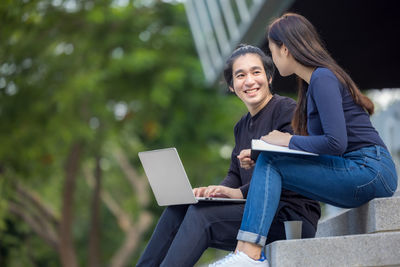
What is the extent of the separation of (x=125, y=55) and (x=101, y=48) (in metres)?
0.49

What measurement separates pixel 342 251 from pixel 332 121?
641mm

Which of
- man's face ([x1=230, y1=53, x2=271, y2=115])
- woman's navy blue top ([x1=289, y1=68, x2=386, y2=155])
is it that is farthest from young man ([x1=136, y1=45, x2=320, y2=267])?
woman's navy blue top ([x1=289, y1=68, x2=386, y2=155])

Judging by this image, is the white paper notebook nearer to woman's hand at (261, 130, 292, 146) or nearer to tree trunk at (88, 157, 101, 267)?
woman's hand at (261, 130, 292, 146)

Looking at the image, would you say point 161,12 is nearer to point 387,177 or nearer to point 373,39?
point 373,39

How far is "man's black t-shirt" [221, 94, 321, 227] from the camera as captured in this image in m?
3.80

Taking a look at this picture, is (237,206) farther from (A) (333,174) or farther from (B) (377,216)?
(B) (377,216)

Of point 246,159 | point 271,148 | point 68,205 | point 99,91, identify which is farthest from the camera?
point 68,205

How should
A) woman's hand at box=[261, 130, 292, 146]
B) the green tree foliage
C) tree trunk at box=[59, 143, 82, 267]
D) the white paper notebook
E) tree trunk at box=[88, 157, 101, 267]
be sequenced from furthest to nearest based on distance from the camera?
1. tree trunk at box=[88, 157, 101, 267]
2. tree trunk at box=[59, 143, 82, 267]
3. the green tree foliage
4. woman's hand at box=[261, 130, 292, 146]
5. the white paper notebook

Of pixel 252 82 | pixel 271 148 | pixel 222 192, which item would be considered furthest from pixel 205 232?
pixel 252 82

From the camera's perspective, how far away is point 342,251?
344cm

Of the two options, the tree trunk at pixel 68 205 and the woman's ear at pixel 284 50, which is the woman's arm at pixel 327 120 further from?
the tree trunk at pixel 68 205

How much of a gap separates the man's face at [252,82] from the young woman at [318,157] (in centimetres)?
43

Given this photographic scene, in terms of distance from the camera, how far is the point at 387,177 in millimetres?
3516

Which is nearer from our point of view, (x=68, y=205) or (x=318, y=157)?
(x=318, y=157)
